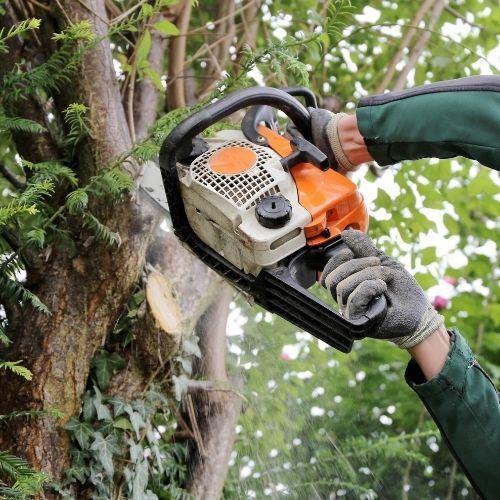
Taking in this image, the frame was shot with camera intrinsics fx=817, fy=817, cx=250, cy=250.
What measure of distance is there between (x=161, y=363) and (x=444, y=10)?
2.35 m

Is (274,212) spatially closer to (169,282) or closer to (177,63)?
(169,282)

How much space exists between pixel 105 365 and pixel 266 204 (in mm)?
850

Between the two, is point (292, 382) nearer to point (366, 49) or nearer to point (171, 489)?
point (171, 489)

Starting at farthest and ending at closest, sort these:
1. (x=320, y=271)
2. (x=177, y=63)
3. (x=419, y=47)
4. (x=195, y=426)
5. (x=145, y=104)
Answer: (x=419, y=47) → (x=177, y=63) → (x=145, y=104) → (x=195, y=426) → (x=320, y=271)

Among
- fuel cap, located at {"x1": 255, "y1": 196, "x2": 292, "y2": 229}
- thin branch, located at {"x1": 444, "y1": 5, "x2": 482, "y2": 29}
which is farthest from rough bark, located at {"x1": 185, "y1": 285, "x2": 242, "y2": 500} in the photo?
thin branch, located at {"x1": 444, "y1": 5, "x2": 482, "y2": 29}

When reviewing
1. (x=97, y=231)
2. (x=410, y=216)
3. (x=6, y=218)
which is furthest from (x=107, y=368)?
(x=410, y=216)

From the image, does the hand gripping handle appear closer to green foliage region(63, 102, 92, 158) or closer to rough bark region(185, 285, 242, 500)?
green foliage region(63, 102, 92, 158)

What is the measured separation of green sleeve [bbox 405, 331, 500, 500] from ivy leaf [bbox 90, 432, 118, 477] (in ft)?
2.91

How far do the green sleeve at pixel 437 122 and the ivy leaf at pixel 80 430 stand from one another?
108cm

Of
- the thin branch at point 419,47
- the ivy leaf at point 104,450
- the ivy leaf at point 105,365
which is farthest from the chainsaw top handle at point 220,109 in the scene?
the thin branch at point 419,47

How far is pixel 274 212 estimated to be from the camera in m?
1.82

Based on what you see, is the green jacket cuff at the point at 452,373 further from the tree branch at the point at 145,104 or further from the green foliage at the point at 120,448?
the tree branch at the point at 145,104

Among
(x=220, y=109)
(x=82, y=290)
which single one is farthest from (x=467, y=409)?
(x=82, y=290)

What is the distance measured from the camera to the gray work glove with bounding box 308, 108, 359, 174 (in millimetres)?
1989
